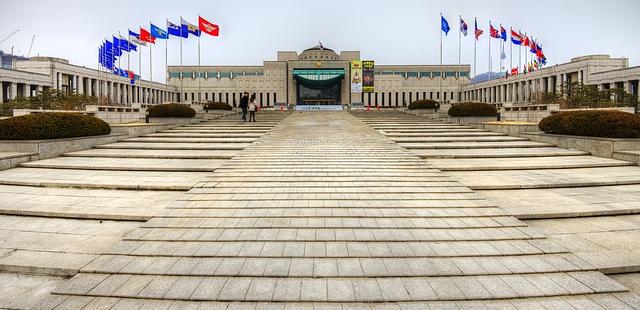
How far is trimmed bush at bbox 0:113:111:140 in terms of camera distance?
40.2 ft

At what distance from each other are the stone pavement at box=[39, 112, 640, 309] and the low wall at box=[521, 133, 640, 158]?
7.75 meters

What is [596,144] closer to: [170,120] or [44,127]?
[44,127]

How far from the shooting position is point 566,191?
8352 millimetres

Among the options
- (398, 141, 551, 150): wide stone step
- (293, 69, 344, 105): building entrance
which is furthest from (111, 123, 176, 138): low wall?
(293, 69, 344, 105): building entrance

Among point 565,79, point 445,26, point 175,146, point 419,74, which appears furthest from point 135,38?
point 419,74

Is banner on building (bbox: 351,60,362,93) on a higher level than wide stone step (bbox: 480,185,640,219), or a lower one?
higher

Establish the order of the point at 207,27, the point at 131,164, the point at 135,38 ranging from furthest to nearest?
the point at 135,38
the point at 207,27
the point at 131,164

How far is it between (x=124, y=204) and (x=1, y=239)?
1.93 metres

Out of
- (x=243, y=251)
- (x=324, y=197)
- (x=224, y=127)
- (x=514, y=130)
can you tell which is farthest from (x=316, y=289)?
(x=224, y=127)

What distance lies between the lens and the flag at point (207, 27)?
34.1 meters

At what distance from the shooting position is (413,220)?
624 cm

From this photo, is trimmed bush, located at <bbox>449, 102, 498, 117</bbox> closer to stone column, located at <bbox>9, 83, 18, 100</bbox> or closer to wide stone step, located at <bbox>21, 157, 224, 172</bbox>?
wide stone step, located at <bbox>21, 157, 224, 172</bbox>

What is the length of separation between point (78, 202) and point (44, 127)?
7125mm

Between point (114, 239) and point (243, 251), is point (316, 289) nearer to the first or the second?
point (243, 251)
